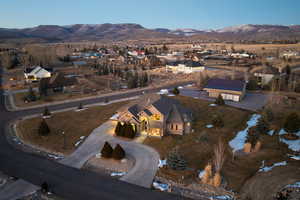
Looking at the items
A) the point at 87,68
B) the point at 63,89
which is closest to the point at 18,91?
the point at 63,89

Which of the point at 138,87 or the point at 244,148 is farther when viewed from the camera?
the point at 138,87

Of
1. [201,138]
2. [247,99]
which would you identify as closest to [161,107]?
[201,138]

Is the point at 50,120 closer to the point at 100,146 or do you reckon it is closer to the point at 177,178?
the point at 100,146

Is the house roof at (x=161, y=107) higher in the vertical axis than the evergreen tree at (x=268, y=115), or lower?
higher

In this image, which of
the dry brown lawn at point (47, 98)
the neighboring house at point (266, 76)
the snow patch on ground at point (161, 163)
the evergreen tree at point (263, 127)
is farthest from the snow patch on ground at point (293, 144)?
the dry brown lawn at point (47, 98)

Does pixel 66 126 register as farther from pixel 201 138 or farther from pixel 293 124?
pixel 293 124

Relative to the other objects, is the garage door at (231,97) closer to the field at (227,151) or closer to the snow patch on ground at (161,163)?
the field at (227,151)
